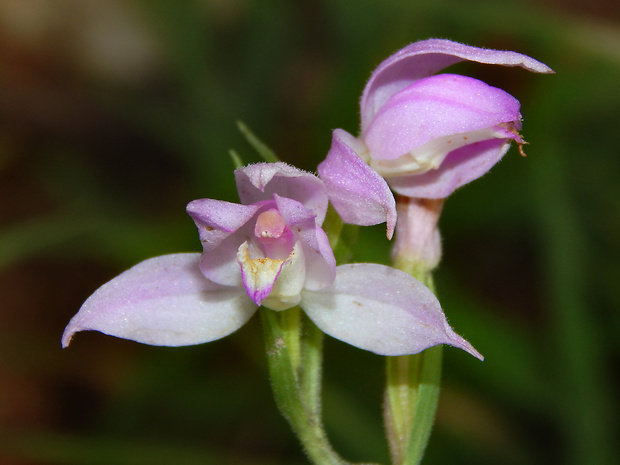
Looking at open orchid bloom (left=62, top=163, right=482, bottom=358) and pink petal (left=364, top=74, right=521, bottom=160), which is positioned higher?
pink petal (left=364, top=74, right=521, bottom=160)

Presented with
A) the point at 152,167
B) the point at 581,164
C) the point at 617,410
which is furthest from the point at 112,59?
the point at 617,410

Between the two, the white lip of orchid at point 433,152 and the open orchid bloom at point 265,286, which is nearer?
the open orchid bloom at point 265,286

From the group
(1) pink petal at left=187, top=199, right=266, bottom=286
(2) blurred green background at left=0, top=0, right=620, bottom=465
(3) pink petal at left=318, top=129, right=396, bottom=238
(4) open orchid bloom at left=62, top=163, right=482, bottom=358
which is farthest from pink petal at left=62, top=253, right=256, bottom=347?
(2) blurred green background at left=0, top=0, right=620, bottom=465

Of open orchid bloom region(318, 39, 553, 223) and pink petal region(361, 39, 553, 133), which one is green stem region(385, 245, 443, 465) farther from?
pink petal region(361, 39, 553, 133)

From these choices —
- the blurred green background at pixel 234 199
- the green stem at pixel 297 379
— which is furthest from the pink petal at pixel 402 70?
the blurred green background at pixel 234 199

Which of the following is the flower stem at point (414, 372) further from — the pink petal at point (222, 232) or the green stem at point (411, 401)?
the pink petal at point (222, 232)

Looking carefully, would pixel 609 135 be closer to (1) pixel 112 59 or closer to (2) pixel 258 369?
(2) pixel 258 369
